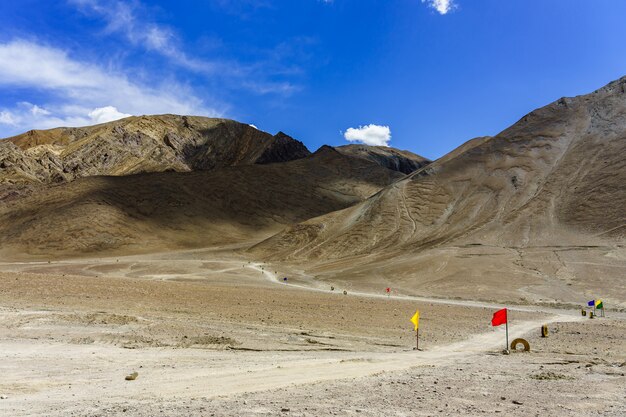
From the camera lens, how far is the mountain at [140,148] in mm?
107438

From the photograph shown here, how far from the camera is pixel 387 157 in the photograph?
161 metres

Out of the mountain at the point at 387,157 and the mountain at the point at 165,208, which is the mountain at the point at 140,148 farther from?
the mountain at the point at 387,157

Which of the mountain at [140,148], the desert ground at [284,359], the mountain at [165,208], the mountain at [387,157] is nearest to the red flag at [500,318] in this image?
the desert ground at [284,359]

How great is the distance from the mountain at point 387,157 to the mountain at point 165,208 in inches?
1491

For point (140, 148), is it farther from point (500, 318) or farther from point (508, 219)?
point (500, 318)

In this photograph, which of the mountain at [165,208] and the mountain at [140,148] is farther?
the mountain at [140,148]

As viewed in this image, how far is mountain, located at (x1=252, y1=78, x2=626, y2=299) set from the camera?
3938 cm

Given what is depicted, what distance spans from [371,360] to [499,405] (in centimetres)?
475

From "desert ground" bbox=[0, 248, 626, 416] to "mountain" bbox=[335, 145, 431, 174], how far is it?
132 meters

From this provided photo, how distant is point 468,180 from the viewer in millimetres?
65062

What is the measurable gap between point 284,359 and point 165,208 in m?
82.3

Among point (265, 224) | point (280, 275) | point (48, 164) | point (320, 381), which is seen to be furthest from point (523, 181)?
point (48, 164)

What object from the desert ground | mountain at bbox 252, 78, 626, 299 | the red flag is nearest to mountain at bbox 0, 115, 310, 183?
mountain at bbox 252, 78, 626, 299

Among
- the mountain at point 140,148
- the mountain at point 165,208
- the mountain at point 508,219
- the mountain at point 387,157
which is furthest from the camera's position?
the mountain at point 387,157
